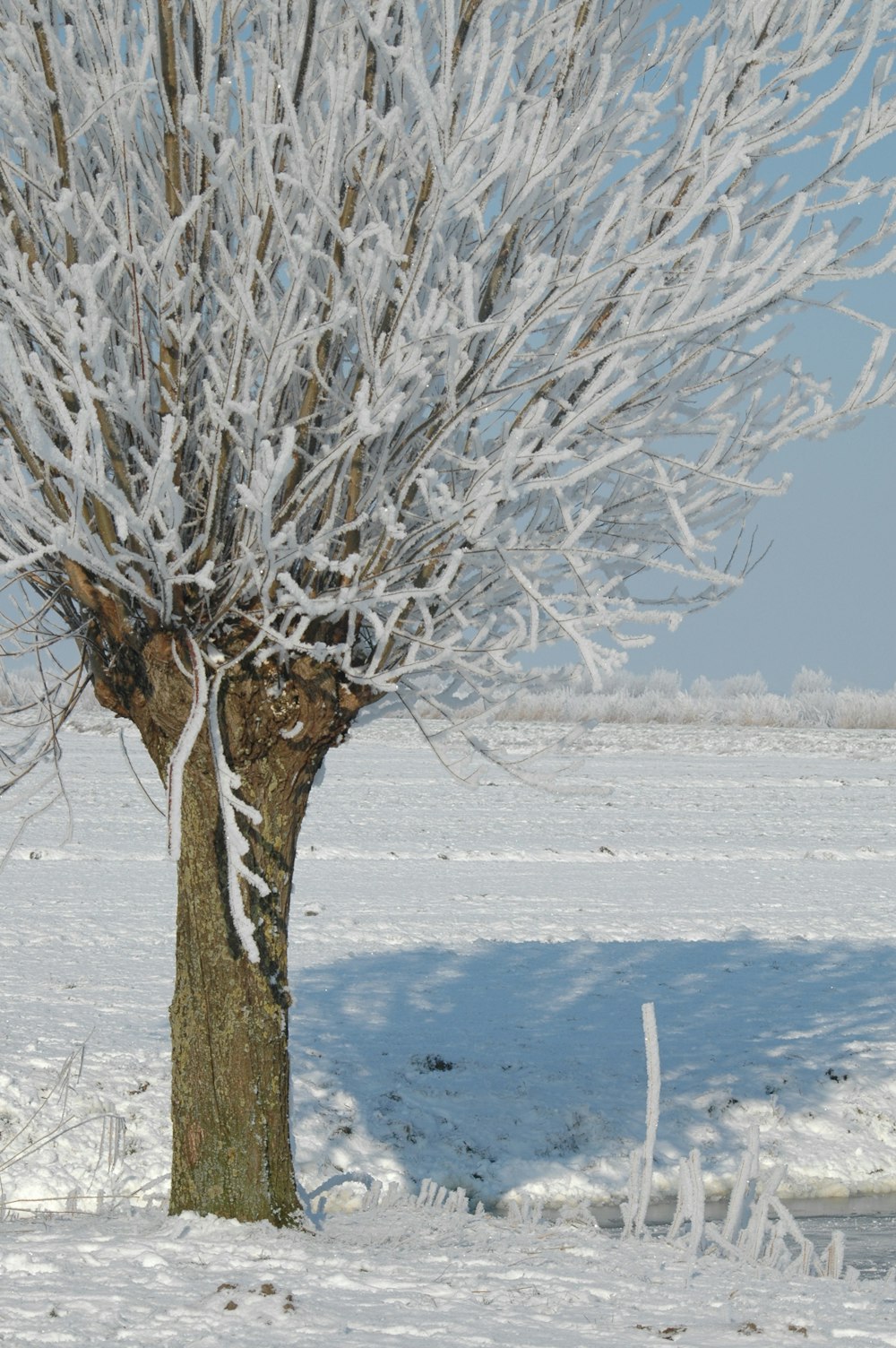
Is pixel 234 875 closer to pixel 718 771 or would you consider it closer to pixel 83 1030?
pixel 83 1030

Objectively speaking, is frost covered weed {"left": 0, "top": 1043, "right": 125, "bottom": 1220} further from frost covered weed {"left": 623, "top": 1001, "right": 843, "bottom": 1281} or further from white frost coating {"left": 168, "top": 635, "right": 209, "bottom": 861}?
frost covered weed {"left": 623, "top": 1001, "right": 843, "bottom": 1281}

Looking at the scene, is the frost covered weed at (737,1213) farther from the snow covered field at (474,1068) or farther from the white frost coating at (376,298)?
the white frost coating at (376,298)

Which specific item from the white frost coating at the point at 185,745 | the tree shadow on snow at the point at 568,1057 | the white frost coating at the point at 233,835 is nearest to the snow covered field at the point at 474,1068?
the tree shadow on snow at the point at 568,1057

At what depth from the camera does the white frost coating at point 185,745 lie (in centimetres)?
362

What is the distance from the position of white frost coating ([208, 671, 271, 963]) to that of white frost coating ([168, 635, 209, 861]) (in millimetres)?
86

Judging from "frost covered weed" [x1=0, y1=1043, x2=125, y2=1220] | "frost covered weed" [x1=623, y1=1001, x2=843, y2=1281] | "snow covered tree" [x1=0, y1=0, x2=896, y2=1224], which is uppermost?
"snow covered tree" [x1=0, y1=0, x2=896, y2=1224]

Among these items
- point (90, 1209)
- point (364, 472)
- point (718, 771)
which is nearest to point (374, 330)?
point (364, 472)

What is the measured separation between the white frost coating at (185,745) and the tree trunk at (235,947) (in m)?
0.24

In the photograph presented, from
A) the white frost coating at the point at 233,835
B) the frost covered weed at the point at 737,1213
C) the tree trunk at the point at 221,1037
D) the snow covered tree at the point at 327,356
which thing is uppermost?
the snow covered tree at the point at 327,356

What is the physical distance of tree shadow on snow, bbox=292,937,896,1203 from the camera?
257 inches

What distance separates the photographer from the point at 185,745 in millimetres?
3664

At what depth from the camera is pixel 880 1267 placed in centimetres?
544

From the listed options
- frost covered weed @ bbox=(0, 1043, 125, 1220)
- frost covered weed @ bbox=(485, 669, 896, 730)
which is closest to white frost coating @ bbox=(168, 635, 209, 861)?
frost covered weed @ bbox=(0, 1043, 125, 1220)

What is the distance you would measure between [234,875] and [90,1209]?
2.73m
